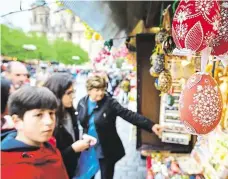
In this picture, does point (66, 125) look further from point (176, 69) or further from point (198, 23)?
point (198, 23)

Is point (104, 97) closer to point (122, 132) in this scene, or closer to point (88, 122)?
point (88, 122)

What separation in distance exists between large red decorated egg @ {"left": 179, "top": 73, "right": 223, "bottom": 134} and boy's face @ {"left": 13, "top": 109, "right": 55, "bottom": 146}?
29.0 inches

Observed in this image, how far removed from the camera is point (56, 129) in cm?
199

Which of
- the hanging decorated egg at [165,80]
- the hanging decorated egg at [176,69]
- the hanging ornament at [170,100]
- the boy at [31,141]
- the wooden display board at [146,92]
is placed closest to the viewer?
the boy at [31,141]

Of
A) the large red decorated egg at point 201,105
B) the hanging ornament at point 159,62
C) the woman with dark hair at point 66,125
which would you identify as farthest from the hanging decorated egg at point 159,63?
the large red decorated egg at point 201,105

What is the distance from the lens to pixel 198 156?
1.92m

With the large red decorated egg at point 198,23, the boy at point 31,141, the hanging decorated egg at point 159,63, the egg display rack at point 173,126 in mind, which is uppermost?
the large red decorated egg at point 198,23

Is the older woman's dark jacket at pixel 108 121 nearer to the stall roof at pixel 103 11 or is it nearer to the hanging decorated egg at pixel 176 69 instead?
the hanging decorated egg at pixel 176 69

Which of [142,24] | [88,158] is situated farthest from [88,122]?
[142,24]

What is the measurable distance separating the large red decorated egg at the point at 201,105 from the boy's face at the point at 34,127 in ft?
2.42

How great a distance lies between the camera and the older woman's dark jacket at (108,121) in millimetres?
2746

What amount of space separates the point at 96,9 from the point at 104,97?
87cm

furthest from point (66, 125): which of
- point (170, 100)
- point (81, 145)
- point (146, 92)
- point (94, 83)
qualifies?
point (146, 92)

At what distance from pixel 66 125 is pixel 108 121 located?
75 cm
